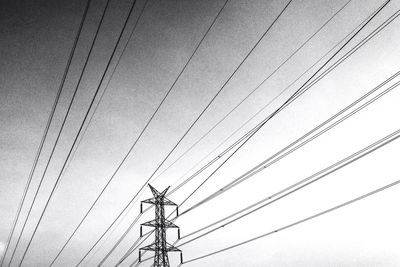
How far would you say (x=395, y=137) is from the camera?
8.04 metres

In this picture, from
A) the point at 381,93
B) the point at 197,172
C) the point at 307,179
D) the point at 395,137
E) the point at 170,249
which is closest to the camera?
the point at 395,137

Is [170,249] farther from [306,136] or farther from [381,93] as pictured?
[381,93]

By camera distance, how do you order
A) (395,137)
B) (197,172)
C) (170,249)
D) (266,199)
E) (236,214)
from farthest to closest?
(170,249) → (197,172) → (236,214) → (266,199) → (395,137)

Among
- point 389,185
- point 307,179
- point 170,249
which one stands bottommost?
point 389,185

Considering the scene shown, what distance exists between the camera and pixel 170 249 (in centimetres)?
1861

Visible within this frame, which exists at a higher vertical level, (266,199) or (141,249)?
(141,249)

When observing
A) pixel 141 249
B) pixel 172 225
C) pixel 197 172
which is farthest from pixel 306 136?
pixel 141 249

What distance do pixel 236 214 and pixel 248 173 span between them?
204 centimetres

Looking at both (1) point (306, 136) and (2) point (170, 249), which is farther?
(2) point (170, 249)

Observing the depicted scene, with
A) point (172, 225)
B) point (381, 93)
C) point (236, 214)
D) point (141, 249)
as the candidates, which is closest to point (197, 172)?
point (236, 214)

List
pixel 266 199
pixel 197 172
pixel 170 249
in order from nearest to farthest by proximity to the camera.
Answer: pixel 266 199
pixel 197 172
pixel 170 249

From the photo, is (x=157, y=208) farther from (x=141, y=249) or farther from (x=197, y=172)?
(x=197, y=172)

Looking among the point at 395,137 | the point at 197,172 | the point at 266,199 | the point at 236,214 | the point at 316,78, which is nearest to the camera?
the point at 395,137

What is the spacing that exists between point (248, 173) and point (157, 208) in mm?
9732
